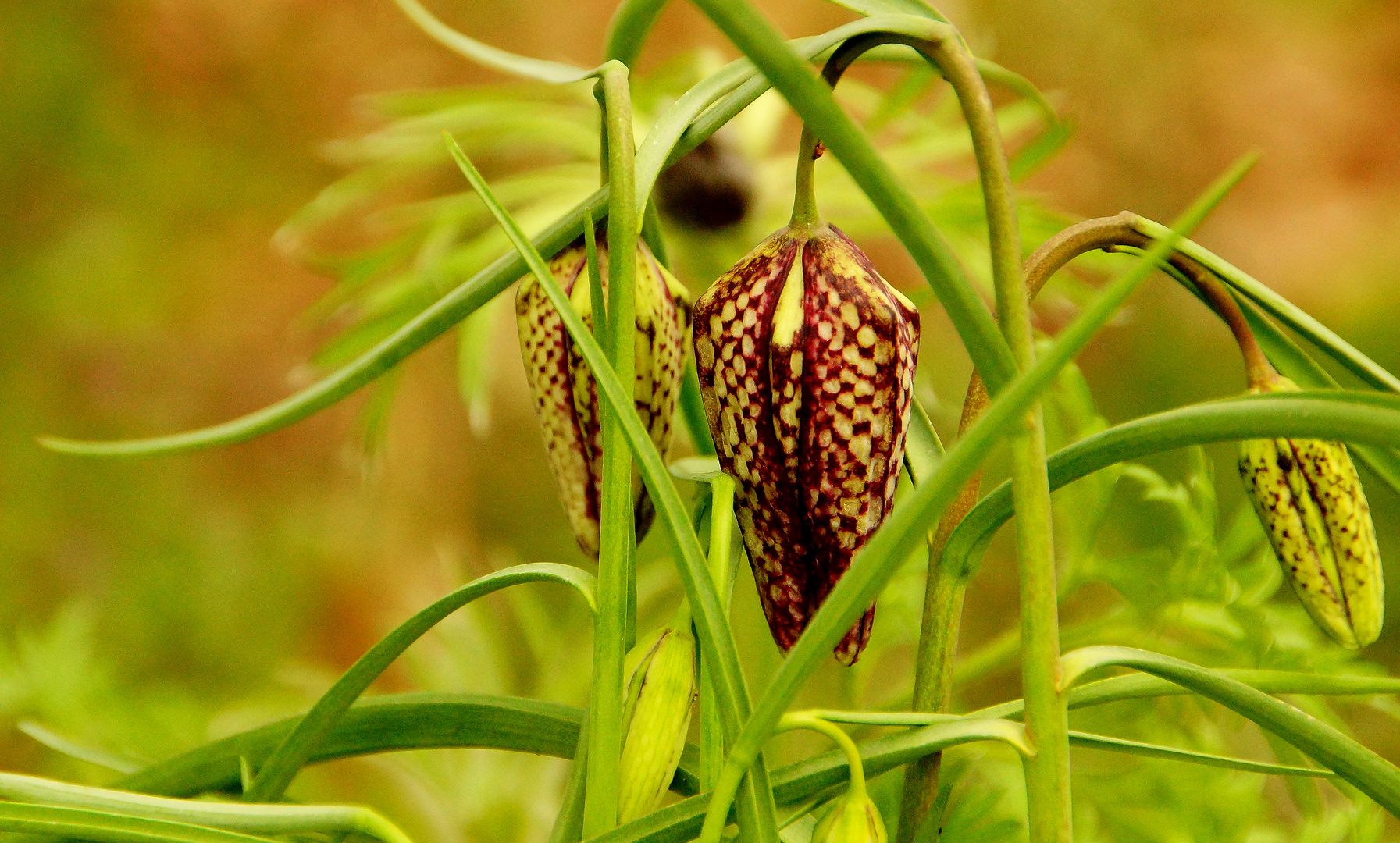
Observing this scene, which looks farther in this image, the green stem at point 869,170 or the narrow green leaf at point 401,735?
the narrow green leaf at point 401,735

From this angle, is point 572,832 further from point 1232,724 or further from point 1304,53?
point 1304,53

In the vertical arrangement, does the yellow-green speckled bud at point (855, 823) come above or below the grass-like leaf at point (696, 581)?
below

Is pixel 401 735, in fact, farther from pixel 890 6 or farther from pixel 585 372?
pixel 890 6

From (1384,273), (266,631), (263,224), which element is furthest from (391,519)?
(1384,273)

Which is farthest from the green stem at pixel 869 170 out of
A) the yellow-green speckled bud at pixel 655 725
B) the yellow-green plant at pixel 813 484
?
the yellow-green speckled bud at pixel 655 725

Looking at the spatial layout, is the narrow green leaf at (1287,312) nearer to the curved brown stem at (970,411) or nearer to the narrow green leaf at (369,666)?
the curved brown stem at (970,411)
